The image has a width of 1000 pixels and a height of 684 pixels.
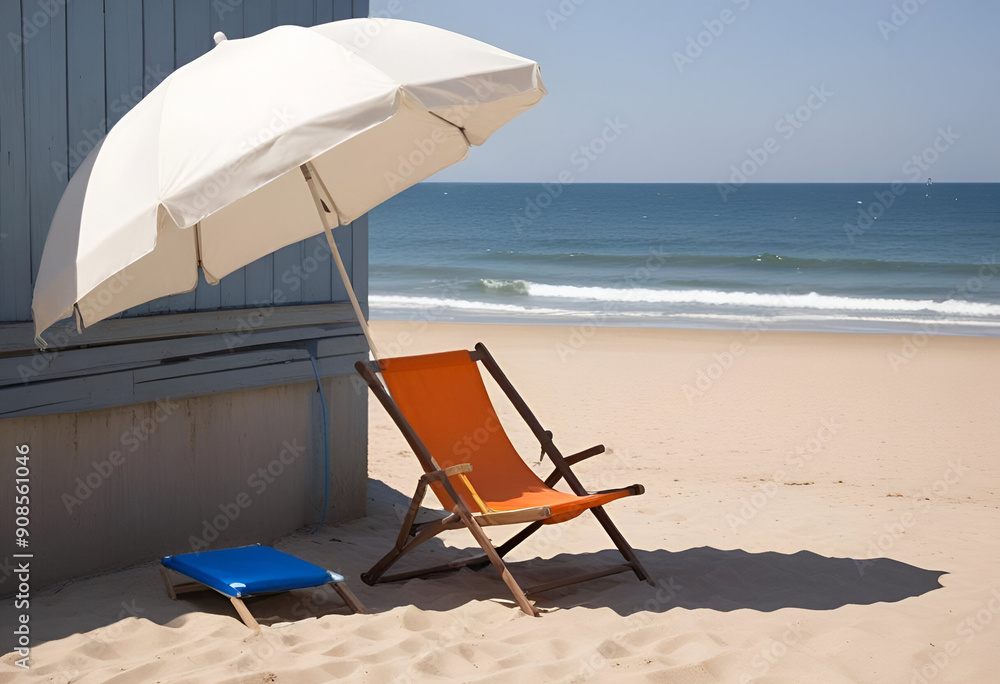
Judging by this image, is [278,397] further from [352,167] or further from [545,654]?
[545,654]

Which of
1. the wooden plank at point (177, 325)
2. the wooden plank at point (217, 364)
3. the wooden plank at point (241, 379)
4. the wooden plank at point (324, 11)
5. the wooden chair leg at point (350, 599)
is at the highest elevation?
the wooden plank at point (324, 11)

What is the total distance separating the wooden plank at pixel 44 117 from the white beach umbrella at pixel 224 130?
461mm

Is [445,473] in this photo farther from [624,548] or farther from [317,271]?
[317,271]

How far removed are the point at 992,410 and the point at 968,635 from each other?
5705 millimetres

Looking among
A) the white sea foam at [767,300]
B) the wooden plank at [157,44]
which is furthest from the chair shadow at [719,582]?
the white sea foam at [767,300]

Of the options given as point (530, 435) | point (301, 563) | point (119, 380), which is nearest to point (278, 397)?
point (119, 380)

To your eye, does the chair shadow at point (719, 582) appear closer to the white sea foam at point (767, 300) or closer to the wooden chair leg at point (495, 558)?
the wooden chair leg at point (495, 558)

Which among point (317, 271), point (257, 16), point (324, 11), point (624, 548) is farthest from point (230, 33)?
point (624, 548)

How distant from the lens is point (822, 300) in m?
19.4

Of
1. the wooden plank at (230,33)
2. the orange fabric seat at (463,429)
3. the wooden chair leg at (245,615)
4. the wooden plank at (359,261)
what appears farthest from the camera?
the wooden plank at (359,261)

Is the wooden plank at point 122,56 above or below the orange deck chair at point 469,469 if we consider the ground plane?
above

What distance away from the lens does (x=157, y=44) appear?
3.84m

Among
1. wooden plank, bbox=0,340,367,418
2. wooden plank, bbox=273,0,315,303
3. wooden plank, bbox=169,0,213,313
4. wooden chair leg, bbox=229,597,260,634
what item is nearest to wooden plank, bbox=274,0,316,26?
wooden plank, bbox=273,0,315,303

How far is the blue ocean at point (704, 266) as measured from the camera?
17531 mm
